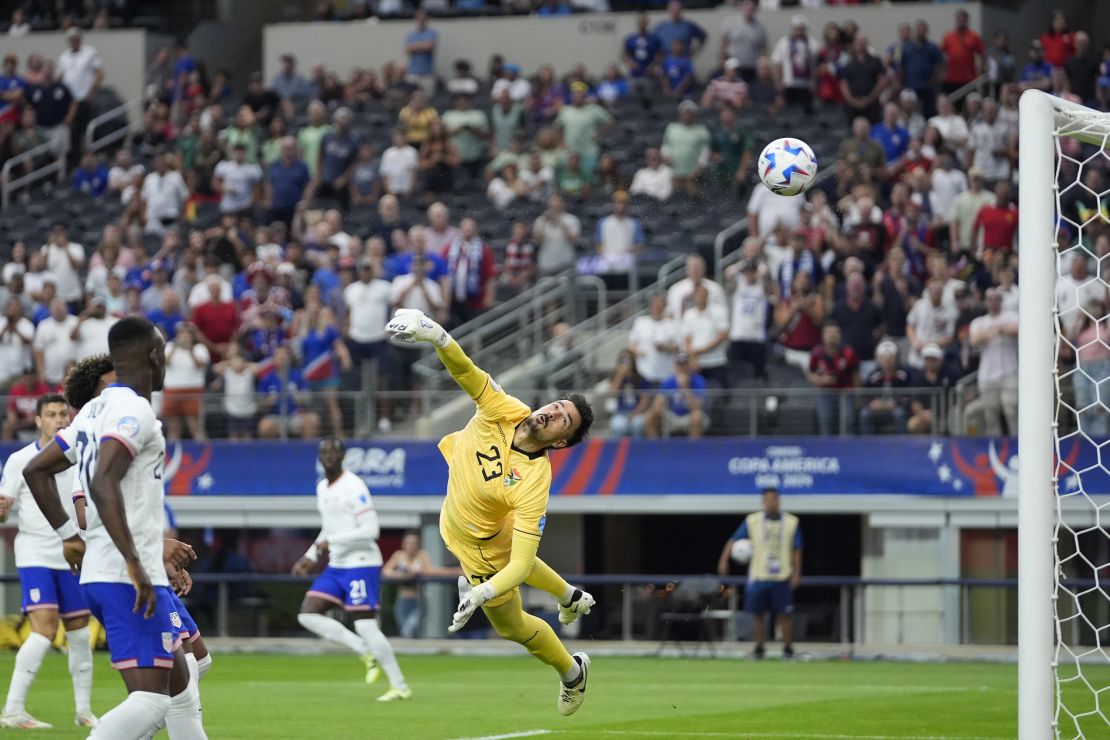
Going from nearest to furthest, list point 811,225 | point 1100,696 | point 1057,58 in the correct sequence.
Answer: point 1100,696 → point 811,225 → point 1057,58

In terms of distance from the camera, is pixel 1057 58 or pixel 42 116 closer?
pixel 1057 58

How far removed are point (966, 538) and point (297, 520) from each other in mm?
8071

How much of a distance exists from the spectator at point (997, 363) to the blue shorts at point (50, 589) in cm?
1049

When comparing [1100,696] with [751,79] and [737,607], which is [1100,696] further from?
[751,79]

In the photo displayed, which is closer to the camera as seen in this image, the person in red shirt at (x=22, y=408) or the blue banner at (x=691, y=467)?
the blue banner at (x=691, y=467)

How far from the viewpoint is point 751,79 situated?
87.8 ft

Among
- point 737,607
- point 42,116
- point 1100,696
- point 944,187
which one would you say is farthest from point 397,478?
point 42,116

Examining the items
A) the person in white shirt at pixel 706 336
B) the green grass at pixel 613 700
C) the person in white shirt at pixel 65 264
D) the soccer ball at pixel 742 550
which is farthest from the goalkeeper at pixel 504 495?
the person in white shirt at pixel 65 264

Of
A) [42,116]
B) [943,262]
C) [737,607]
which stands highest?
[42,116]

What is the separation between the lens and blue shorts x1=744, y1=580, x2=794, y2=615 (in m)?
20.4

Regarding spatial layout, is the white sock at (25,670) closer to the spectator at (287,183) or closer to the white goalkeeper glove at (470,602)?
the white goalkeeper glove at (470,602)

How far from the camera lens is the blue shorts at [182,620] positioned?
26.1 feet

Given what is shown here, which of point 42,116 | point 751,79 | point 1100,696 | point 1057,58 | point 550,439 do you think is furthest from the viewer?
point 42,116

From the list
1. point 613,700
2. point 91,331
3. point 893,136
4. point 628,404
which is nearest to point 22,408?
point 91,331
